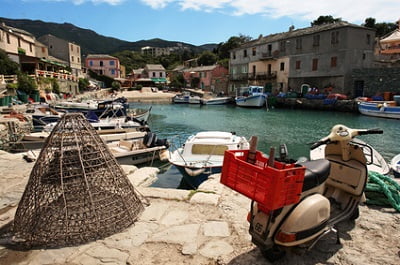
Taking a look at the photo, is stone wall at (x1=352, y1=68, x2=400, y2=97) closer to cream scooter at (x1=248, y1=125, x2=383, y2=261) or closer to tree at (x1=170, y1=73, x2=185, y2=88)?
cream scooter at (x1=248, y1=125, x2=383, y2=261)

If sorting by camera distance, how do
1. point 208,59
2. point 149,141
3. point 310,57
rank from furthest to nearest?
point 208,59, point 310,57, point 149,141

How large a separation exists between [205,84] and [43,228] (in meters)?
62.2

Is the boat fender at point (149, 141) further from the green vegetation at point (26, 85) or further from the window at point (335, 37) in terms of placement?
the window at point (335, 37)

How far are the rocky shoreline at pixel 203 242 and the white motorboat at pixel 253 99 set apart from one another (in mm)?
36592

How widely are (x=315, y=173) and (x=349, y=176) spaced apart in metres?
1.32

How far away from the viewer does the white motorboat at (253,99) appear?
132ft

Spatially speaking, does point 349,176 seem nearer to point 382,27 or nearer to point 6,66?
point 6,66

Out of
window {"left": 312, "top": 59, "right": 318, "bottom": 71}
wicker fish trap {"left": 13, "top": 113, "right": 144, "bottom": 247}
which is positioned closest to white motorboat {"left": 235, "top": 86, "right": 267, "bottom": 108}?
window {"left": 312, "top": 59, "right": 318, "bottom": 71}

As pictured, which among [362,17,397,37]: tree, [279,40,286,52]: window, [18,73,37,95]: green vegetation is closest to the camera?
[18,73,37,95]: green vegetation

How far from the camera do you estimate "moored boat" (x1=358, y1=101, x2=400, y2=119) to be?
26.7m

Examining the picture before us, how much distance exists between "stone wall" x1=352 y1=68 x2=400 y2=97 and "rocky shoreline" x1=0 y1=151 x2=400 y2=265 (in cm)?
3330

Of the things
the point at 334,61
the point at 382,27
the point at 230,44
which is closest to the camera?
the point at 334,61

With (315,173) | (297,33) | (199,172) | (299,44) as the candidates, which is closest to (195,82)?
(297,33)

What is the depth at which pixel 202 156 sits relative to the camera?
9555 millimetres
